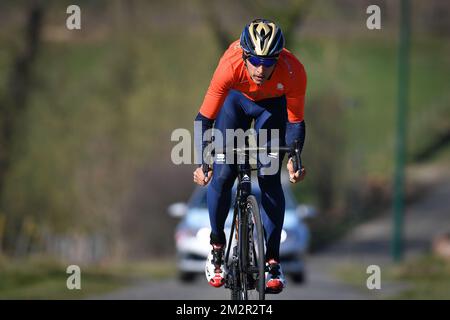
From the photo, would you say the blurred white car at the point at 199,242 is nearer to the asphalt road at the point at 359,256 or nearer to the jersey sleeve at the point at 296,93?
the asphalt road at the point at 359,256

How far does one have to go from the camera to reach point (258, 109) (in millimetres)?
→ 9211

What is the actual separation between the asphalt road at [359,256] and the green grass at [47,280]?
1.70ft

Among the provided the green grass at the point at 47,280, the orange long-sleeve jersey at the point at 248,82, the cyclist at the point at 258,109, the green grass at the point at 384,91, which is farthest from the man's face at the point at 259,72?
the green grass at the point at 384,91

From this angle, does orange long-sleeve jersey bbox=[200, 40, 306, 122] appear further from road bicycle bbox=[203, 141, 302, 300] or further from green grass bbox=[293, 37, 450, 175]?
green grass bbox=[293, 37, 450, 175]

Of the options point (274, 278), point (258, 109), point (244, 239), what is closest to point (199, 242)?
point (244, 239)

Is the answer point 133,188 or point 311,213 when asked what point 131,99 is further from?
point 311,213

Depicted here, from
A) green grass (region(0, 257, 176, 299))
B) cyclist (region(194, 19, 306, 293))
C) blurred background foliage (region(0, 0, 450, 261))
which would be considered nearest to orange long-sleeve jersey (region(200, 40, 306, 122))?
cyclist (region(194, 19, 306, 293))

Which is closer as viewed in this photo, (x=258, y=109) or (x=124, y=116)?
(x=258, y=109)

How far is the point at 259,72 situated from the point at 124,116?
2861cm

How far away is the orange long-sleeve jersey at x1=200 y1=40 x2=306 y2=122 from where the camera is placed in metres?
9.00

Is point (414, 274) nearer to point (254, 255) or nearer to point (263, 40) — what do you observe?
point (254, 255)

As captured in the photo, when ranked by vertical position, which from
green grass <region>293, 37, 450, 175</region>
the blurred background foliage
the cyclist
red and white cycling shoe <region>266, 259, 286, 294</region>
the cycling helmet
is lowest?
red and white cycling shoe <region>266, 259, 286, 294</region>

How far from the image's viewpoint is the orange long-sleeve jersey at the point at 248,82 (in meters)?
9.00
